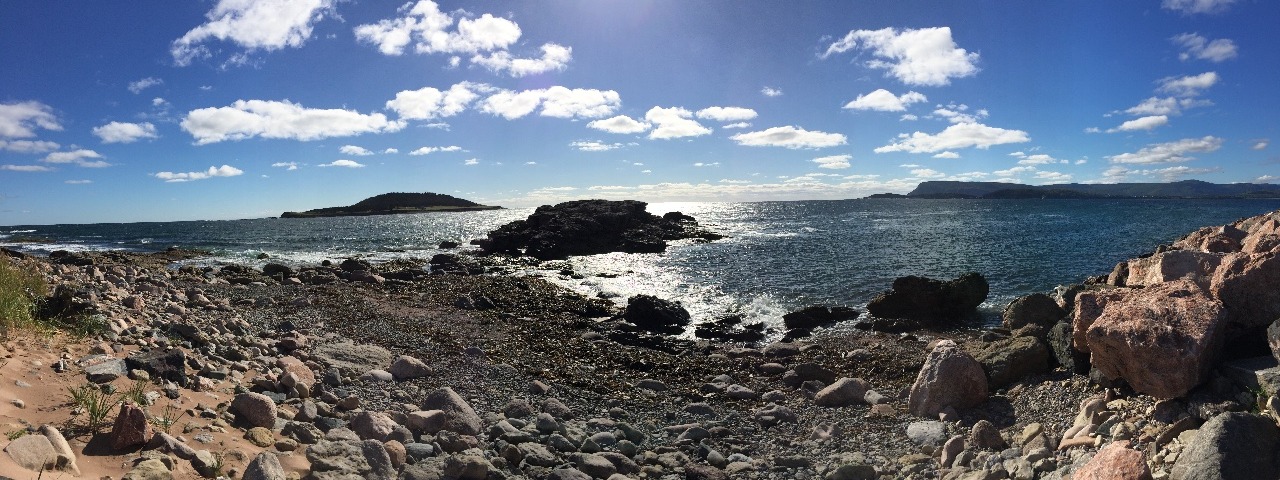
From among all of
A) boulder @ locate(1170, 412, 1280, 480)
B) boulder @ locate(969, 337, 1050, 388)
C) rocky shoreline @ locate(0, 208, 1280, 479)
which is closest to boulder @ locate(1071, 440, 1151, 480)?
rocky shoreline @ locate(0, 208, 1280, 479)

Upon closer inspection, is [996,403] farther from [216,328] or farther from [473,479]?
[216,328]

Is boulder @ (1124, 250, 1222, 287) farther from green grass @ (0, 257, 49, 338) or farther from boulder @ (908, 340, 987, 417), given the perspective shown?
green grass @ (0, 257, 49, 338)

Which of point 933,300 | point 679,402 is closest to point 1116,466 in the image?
point 679,402

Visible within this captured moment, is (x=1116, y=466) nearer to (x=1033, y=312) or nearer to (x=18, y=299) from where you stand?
(x=1033, y=312)

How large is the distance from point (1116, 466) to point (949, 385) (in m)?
4.62

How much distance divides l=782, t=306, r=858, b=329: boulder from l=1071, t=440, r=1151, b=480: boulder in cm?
1572

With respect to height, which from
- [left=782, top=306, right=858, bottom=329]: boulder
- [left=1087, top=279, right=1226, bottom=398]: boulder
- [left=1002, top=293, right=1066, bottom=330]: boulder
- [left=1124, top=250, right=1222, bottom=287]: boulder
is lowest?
[left=782, top=306, right=858, bottom=329]: boulder

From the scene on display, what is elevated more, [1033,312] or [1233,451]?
[1233,451]

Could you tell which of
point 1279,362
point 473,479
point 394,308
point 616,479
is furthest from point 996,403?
point 394,308

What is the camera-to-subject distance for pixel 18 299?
29.1ft

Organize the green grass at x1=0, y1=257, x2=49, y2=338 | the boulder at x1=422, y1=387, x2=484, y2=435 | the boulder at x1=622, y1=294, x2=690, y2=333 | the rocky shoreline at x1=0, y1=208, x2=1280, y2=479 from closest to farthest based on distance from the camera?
the rocky shoreline at x1=0, y1=208, x2=1280, y2=479 → the green grass at x1=0, y1=257, x2=49, y2=338 → the boulder at x1=422, y1=387, x2=484, y2=435 → the boulder at x1=622, y1=294, x2=690, y2=333

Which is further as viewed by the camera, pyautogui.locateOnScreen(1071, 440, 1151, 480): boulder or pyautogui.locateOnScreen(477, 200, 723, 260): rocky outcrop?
pyautogui.locateOnScreen(477, 200, 723, 260): rocky outcrop

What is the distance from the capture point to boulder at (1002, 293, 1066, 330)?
1670cm

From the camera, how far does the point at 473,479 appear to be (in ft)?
26.2
